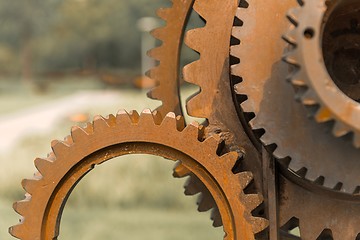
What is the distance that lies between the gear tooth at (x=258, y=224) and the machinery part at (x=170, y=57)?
404 mm

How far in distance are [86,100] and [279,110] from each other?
45.8ft

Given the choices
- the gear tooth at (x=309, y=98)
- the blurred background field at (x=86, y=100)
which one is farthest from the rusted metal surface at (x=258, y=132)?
the blurred background field at (x=86, y=100)

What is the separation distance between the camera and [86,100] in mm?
15203

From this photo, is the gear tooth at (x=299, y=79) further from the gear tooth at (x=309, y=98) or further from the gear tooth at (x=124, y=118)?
the gear tooth at (x=124, y=118)

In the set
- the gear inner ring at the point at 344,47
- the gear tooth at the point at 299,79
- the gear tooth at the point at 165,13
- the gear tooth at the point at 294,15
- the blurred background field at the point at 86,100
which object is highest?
the blurred background field at the point at 86,100

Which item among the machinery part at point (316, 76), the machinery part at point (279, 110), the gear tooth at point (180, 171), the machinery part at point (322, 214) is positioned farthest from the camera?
the gear tooth at point (180, 171)

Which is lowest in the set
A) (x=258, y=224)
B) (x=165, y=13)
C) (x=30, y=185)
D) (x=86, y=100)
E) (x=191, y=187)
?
(x=258, y=224)

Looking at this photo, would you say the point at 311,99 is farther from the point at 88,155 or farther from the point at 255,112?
the point at 88,155

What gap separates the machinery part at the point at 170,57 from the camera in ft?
5.71

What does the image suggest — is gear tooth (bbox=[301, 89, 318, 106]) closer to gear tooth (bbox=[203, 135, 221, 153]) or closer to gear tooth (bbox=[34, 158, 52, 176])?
gear tooth (bbox=[203, 135, 221, 153])

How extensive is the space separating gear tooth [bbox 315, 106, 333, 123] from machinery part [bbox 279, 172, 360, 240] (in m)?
0.29

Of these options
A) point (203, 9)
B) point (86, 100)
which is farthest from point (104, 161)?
point (86, 100)

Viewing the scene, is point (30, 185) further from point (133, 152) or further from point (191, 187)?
point (191, 187)

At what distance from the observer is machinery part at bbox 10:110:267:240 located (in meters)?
1.41
